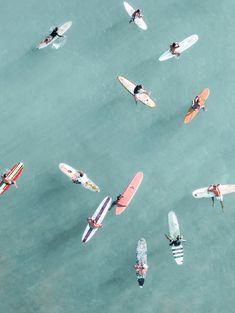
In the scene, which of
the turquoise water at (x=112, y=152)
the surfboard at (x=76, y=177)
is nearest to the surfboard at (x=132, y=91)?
the turquoise water at (x=112, y=152)

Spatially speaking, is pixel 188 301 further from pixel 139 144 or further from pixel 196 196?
pixel 139 144

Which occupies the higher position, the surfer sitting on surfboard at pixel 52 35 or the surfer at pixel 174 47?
the surfer at pixel 174 47

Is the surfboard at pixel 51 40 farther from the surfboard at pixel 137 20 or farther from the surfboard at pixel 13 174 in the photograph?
the surfboard at pixel 13 174

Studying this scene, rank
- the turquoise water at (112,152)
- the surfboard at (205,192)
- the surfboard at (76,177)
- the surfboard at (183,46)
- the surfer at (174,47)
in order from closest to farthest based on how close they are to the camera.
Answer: the turquoise water at (112,152), the surfboard at (76,177), the surfboard at (205,192), the surfer at (174,47), the surfboard at (183,46)

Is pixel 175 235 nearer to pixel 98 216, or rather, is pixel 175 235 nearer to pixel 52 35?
pixel 98 216

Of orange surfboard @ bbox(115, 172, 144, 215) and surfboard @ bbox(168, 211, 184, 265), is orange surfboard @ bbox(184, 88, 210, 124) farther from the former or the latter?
surfboard @ bbox(168, 211, 184, 265)

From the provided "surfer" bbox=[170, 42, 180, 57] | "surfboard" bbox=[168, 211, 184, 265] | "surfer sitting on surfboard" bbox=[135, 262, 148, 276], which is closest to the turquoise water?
"surfboard" bbox=[168, 211, 184, 265]
